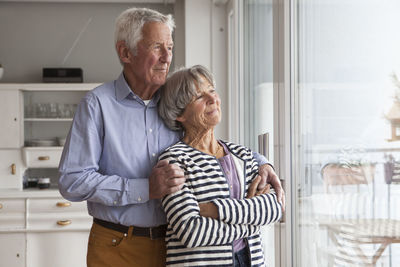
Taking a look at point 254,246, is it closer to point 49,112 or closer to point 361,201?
point 361,201

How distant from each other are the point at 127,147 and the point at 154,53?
31 centimetres

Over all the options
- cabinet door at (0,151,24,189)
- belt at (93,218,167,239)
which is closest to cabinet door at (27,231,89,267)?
cabinet door at (0,151,24,189)

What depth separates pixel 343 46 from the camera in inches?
62.0

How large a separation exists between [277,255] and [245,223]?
3.42 ft

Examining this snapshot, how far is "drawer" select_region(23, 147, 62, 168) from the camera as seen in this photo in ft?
16.3

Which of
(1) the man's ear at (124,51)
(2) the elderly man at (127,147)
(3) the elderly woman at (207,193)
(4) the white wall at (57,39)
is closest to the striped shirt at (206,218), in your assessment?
(3) the elderly woman at (207,193)

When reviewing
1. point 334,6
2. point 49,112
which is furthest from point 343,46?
point 49,112

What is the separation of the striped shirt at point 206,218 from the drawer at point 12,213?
3446mm

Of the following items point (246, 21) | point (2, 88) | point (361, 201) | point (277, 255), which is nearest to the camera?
point (361, 201)

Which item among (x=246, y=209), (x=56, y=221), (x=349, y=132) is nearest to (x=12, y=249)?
(x=56, y=221)

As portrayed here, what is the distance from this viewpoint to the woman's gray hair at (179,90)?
162 cm

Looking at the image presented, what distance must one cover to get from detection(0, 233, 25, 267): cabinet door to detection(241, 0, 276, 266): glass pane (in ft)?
7.69

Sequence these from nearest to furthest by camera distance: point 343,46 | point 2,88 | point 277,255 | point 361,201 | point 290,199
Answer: point 361,201 < point 343,46 < point 290,199 < point 277,255 < point 2,88

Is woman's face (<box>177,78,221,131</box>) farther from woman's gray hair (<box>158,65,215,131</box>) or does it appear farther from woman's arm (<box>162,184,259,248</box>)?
woman's arm (<box>162,184,259,248</box>)
